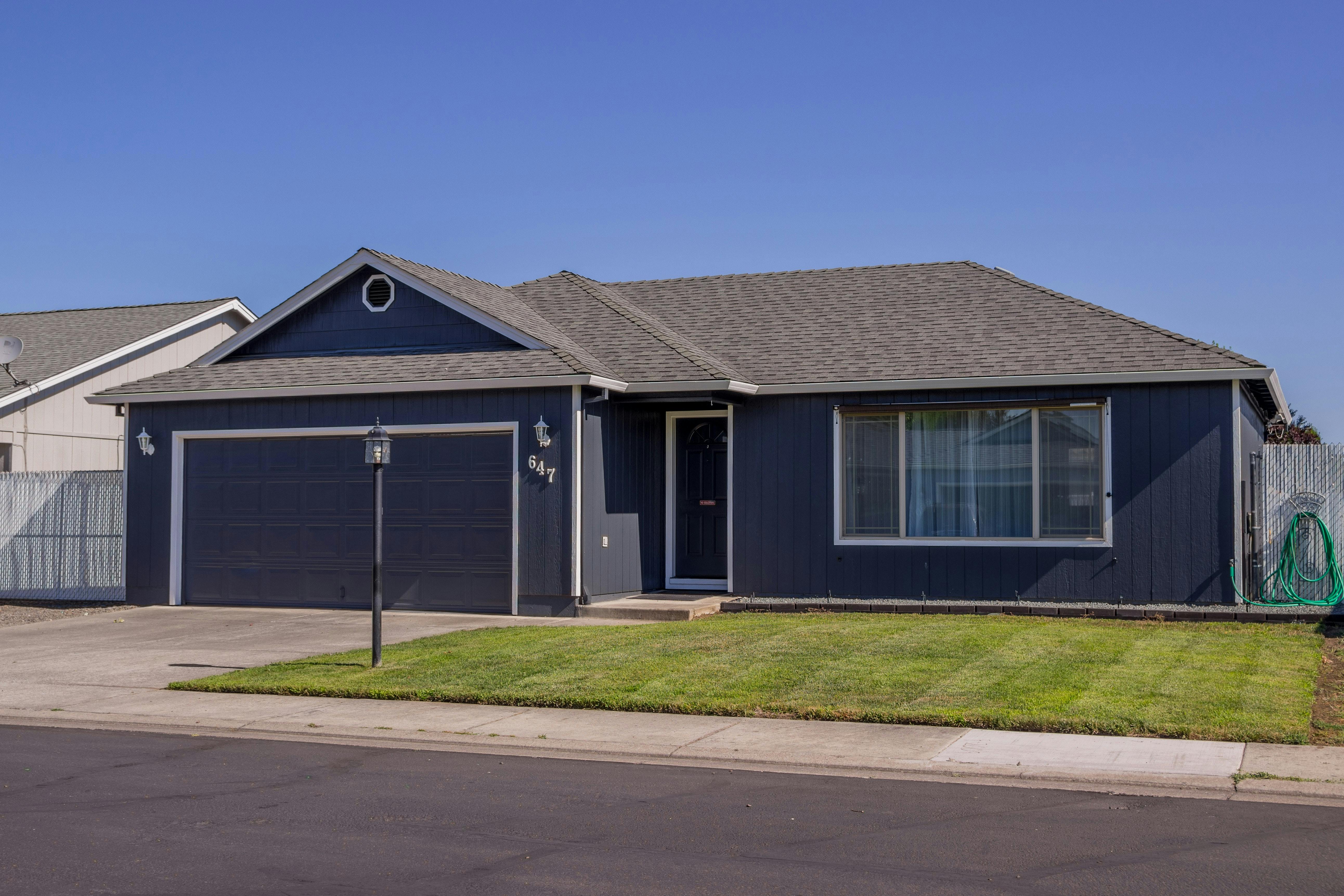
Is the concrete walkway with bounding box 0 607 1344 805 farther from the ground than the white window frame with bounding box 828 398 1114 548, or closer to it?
closer to it

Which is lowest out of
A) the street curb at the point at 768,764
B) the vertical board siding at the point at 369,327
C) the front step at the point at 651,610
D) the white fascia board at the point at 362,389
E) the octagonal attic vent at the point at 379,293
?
the street curb at the point at 768,764

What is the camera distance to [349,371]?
17188mm

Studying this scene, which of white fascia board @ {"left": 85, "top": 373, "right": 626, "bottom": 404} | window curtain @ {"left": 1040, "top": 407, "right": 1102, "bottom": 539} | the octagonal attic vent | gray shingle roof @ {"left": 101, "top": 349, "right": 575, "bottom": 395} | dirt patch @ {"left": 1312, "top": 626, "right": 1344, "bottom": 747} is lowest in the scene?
dirt patch @ {"left": 1312, "top": 626, "right": 1344, "bottom": 747}

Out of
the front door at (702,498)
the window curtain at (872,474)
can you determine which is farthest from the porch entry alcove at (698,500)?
the window curtain at (872,474)

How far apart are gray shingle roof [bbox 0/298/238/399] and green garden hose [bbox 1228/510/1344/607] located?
20.0 m

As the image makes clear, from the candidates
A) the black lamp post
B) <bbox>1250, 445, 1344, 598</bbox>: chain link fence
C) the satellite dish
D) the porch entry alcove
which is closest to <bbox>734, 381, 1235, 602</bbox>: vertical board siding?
the porch entry alcove

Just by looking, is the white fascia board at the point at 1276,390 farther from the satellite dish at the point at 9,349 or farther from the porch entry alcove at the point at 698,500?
the satellite dish at the point at 9,349

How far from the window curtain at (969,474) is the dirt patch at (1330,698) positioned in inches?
156

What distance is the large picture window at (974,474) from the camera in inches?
612

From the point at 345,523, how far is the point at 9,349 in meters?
8.74

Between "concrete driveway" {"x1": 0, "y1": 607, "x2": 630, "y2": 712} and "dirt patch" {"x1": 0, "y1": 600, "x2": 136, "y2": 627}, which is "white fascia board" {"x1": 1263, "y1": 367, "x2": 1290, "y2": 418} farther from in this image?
"dirt patch" {"x1": 0, "y1": 600, "x2": 136, "y2": 627}

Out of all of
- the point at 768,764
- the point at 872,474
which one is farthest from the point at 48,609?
the point at 768,764

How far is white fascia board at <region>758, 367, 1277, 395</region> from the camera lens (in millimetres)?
14711

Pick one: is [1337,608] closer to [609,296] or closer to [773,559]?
[773,559]
